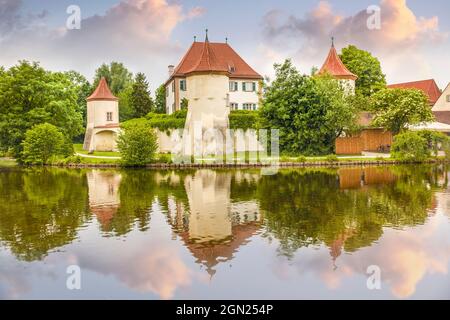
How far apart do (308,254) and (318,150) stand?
98.2 ft

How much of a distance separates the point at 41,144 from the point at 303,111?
72.3 ft

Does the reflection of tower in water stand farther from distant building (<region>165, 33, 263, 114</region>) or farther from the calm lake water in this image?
distant building (<region>165, 33, 263, 114</region>)

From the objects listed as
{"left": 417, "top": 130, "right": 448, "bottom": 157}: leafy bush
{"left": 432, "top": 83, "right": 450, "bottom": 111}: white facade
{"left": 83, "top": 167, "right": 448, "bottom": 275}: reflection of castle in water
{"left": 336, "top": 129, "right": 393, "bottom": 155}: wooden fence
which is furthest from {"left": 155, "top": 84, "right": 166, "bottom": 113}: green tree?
{"left": 83, "top": 167, "right": 448, "bottom": 275}: reflection of castle in water

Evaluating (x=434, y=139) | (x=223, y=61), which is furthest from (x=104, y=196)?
(x=223, y=61)

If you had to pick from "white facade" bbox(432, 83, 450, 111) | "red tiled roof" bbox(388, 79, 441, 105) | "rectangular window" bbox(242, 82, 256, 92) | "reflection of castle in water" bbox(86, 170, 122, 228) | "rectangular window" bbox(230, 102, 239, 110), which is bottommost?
"reflection of castle in water" bbox(86, 170, 122, 228)

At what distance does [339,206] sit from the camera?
17.0m

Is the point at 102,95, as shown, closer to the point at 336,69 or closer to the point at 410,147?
the point at 336,69

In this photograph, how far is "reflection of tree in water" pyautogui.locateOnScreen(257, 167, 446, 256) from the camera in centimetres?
1253

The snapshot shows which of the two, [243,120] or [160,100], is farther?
[160,100]

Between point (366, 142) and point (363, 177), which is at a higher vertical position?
point (366, 142)

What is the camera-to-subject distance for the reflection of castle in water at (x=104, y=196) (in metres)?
16.2

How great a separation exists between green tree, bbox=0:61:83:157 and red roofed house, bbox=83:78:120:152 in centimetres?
371

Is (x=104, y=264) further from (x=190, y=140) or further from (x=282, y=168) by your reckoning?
(x=190, y=140)

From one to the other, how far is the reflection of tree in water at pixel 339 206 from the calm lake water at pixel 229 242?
1.8 inches
